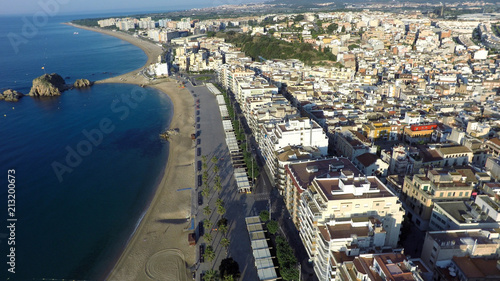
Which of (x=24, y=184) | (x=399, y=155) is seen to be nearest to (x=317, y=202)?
(x=399, y=155)

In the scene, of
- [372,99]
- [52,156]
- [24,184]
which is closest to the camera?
[24,184]

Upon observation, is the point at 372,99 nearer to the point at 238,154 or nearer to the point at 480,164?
the point at 480,164

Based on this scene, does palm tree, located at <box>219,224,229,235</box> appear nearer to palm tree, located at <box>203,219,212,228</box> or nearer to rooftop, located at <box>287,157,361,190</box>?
palm tree, located at <box>203,219,212,228</box>

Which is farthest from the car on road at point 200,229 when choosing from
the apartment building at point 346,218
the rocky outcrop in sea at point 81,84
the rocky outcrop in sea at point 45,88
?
the rocky outcrop in sea at point 81,84

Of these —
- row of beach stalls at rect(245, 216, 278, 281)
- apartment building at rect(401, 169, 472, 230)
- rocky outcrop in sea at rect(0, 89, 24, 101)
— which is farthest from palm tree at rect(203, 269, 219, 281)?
rocky outcrop in sea at rect(0, 89, 24, 101)

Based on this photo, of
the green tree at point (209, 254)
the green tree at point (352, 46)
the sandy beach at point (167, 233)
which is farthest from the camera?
the green tree at point (352, 46)

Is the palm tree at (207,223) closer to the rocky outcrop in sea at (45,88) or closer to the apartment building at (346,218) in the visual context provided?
the apartment building at (346,218)
